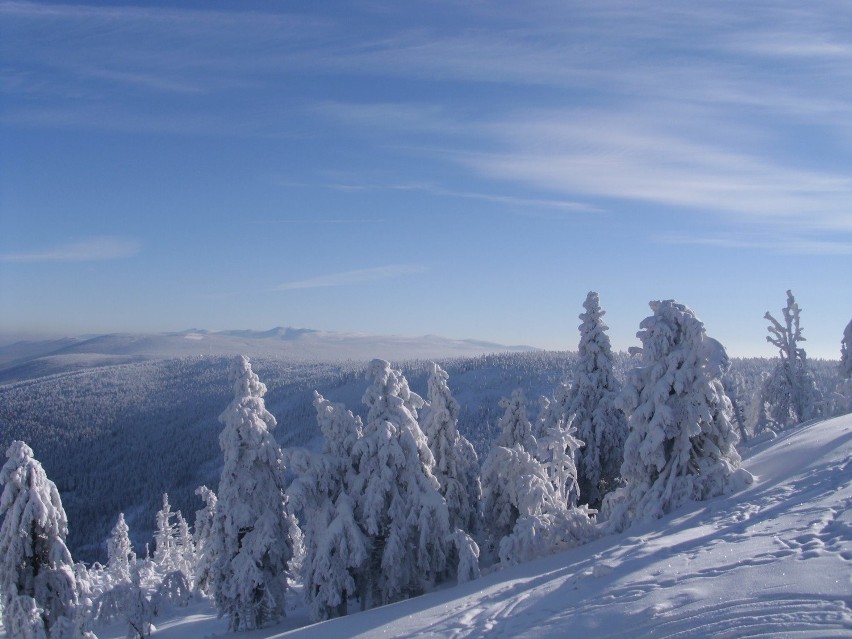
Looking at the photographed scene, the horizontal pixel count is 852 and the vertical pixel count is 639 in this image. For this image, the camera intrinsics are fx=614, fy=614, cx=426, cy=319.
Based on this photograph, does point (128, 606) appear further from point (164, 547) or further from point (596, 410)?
point (164, 547)

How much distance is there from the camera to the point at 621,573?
42.9 feet

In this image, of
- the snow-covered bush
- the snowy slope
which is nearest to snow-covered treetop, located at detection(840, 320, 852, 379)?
the snowy slope

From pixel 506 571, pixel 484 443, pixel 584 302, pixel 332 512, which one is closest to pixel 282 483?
pixel 332 512

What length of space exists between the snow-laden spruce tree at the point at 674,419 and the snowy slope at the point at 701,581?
125cm

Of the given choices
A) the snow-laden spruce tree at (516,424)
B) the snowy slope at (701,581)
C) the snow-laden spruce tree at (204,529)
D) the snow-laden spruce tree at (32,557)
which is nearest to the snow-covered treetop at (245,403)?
the snow-laden spruce tree at (32,557)

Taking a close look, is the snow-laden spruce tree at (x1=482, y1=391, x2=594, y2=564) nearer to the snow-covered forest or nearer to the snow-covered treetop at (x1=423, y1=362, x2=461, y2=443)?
the snow-covered forest

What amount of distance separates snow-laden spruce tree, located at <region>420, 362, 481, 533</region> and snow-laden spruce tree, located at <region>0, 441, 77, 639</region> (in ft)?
56.2

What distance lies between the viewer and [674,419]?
21.5 m

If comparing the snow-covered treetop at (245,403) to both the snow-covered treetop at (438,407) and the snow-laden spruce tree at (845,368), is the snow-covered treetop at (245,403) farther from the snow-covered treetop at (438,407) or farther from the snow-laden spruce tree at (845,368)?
the snow-laden spruce tree at (845,368)

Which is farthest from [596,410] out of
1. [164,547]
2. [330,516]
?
[164,547]

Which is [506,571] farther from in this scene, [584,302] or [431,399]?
[584,302]

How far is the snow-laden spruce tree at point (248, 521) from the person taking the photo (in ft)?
91.0

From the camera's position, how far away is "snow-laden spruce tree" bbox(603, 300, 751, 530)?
20.8 meters

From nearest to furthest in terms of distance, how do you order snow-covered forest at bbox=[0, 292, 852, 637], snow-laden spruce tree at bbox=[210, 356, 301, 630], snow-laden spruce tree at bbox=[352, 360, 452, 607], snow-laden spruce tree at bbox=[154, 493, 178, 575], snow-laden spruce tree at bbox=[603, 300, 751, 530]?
snow-laden spruce tree at bbox=[603, 300, 751, 530]
snow-covered forest at bbox=[0, 292, 852, 637]
snow-laden spruce tree at bbox=[210, 356, 301, 630]
snow-laden spruce tree at bbox=[352, 360, 452, 607]
snow-laden spruce tree at bbox=[154, 493, 178, 575]
